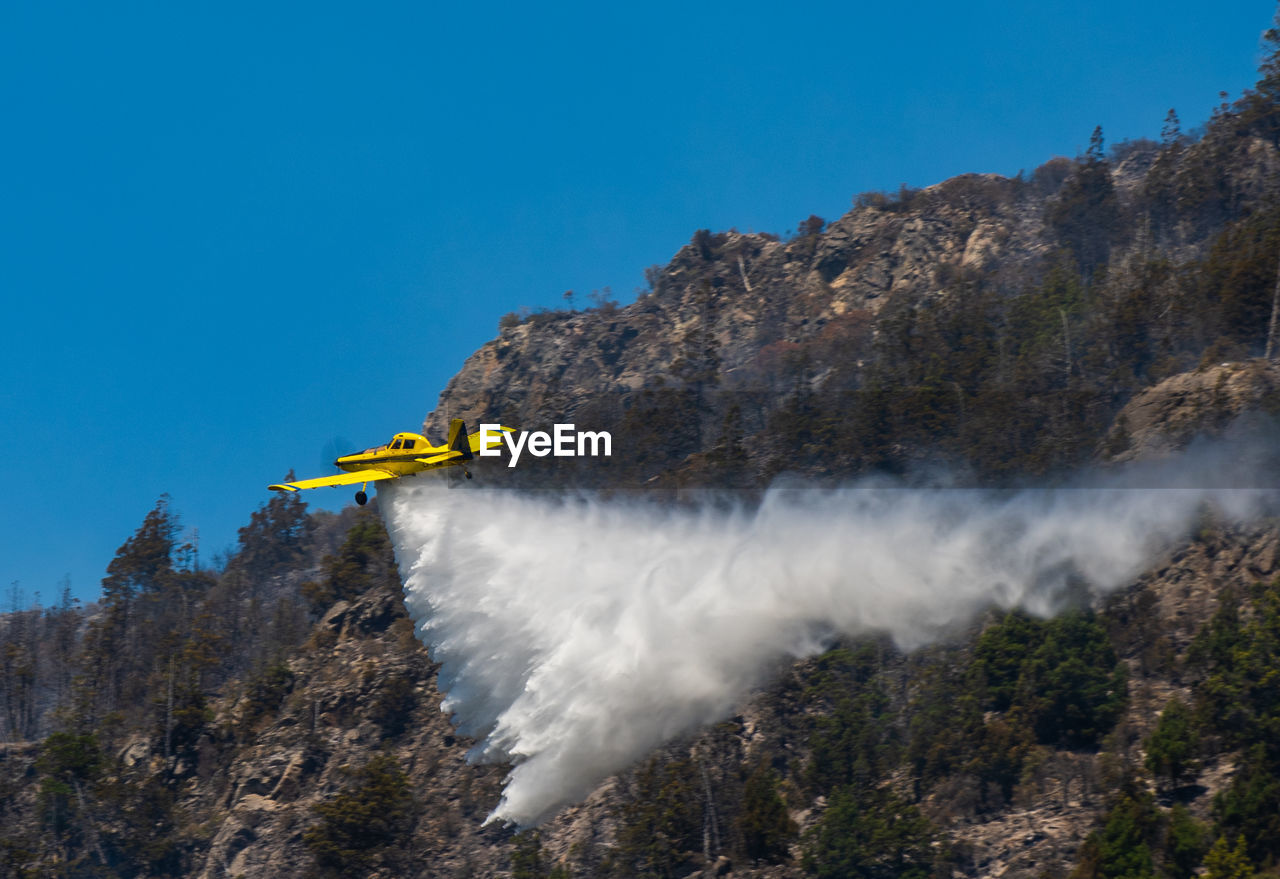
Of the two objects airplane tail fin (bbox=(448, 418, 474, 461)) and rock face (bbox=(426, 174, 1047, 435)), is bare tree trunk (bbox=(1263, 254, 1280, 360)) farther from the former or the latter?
airplane tail fin (bbox=(448, 418, 474, 461))

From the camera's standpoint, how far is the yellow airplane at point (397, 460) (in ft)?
143

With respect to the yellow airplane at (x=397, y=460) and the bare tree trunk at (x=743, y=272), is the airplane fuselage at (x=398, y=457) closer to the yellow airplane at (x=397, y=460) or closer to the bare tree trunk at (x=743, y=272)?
the yellow airplane at (x=397, y=460)

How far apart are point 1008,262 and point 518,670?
76399 mm

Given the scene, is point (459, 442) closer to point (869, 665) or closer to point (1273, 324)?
point (869, 665)

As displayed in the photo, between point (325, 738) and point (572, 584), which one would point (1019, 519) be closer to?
point (572, 584)

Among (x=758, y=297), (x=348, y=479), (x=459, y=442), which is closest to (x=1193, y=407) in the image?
(x=459, y=442)

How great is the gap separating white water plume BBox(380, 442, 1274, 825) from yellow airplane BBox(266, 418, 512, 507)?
117 inches

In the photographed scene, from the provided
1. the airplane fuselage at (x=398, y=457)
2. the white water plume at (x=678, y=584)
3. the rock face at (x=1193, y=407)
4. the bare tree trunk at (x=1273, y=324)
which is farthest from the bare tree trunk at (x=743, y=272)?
the airplane fuselage at (x=398, y=457)

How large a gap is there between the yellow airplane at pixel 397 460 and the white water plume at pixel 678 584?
2.96 m

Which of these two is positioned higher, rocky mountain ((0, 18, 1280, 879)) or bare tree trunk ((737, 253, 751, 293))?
bare tree trunk ((737, 253, 751, 293))

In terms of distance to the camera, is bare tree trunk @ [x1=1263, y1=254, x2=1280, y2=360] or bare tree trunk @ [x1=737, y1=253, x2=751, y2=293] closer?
bare tree trunk @ [x1=1263, y1=254, x2=1280, y2=360]

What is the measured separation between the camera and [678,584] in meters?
55.8

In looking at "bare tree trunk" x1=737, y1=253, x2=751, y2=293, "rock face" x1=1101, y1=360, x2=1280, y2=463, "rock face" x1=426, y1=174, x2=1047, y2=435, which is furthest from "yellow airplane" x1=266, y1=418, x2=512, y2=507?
"bare tree trunk" x1=737, y1=253, x2=751, y2=293

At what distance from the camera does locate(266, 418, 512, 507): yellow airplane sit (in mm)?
43688
